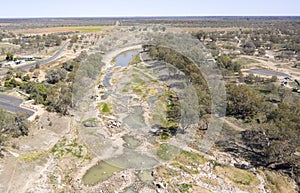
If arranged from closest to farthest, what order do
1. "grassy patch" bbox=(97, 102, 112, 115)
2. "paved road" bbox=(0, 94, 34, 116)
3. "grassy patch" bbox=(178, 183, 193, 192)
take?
"grassy patch" bbox=(178, 183, 193, 192) → "paved road" bbox=(0, 94, 34, 116) → "grassy patch" bbox=(97, 102, 112, 115)

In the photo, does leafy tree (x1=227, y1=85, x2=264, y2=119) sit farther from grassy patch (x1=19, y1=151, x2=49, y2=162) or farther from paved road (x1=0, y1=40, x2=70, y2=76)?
paved road (x1=0, y1=40, x2=70, y2=76)

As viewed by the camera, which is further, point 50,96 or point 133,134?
point 50,96

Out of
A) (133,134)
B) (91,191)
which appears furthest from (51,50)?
(91,191)

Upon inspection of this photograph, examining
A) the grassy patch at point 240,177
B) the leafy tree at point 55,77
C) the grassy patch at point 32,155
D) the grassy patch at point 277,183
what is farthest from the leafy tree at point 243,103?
the leafy tree at point 55,77

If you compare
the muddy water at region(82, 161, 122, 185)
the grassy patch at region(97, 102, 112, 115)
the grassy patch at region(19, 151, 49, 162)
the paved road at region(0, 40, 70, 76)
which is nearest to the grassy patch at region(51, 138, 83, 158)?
the grassy patch at region(19, 151, 49, 162)

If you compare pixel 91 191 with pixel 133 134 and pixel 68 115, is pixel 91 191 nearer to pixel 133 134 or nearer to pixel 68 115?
pixel 133 134

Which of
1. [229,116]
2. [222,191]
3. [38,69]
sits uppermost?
[38,69]

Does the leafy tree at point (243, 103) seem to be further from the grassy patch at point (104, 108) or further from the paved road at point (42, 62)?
the paved road at point (42, 62)
